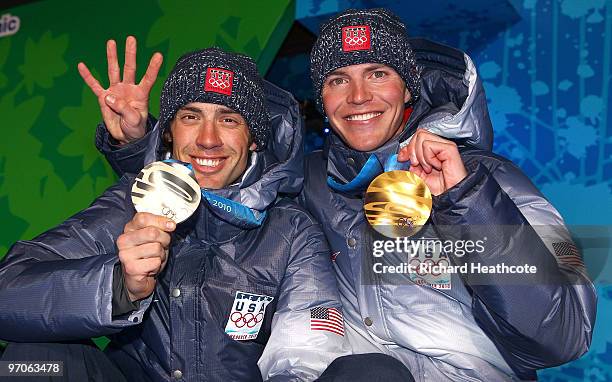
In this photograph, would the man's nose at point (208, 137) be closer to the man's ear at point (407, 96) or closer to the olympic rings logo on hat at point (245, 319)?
the olympic rings logo on hat at point (245, 319)

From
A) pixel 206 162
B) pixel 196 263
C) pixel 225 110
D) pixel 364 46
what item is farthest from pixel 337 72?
pixel 196 263

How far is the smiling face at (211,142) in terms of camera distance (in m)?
1.77

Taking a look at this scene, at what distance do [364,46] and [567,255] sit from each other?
79cm

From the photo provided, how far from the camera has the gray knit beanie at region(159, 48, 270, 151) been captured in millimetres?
1808

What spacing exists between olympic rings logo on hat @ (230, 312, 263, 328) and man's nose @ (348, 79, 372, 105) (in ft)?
2.10

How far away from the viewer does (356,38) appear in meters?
1.88

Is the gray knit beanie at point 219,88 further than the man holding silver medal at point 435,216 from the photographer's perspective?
Yes

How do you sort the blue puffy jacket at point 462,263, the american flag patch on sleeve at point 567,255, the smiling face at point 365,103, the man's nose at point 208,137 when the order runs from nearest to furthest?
the blue puffy jacket at point 462,263 → the american flag patch on sleeve at point 567,255 → the man's nose at point 208,137 → the smiling face at point 365,103

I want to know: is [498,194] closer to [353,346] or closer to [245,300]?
[353,346]

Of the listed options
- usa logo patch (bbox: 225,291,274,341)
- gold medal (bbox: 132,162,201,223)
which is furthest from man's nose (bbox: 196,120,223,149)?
usa logo patch (bbox: 225,291,274,341)

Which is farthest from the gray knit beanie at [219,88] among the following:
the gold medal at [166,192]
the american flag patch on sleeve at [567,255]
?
the american flag patch on sleeve at [567,255]

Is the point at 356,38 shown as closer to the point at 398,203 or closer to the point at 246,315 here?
the point at 398,203

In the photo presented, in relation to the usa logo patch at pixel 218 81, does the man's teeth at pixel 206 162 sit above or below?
below

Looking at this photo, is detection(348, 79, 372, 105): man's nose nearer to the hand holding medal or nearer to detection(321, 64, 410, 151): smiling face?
detection(321, 64, 410, 151): smiling face
